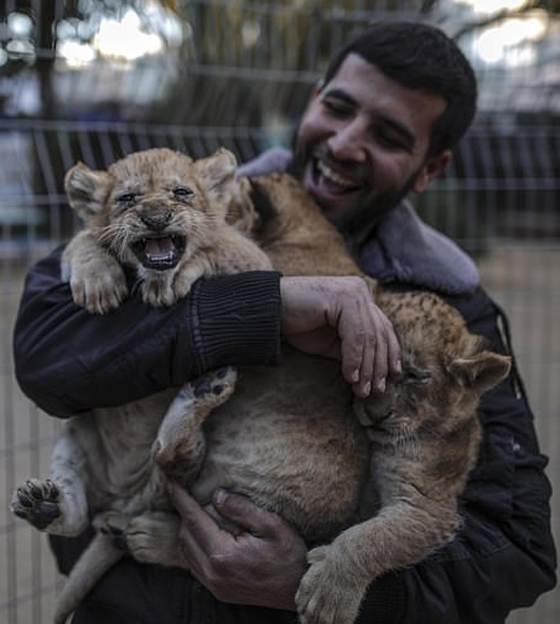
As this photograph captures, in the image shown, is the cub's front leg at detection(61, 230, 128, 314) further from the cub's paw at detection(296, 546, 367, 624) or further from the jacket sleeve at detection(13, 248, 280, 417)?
the cub's paw at detection(296, 546, 367, 624)

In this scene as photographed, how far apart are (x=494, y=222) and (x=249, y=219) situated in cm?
534

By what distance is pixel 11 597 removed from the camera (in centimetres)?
541

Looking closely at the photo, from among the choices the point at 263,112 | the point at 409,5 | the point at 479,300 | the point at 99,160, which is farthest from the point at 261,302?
the point at 409,5

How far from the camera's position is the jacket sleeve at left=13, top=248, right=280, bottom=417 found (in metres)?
2.58

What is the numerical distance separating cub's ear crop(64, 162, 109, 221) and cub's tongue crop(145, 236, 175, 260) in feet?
1.14

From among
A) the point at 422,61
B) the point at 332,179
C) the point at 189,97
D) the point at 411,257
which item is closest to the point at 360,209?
the point at 332,179

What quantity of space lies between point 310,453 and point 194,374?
1.45 feet

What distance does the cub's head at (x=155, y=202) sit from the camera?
2570 mm

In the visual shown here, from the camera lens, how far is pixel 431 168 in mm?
3842

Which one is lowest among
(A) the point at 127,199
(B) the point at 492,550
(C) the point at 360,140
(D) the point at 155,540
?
(B) the point at 492,550

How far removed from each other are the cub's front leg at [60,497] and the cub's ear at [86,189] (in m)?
A: 0.77

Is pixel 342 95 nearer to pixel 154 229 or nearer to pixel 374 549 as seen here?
pixel 154 229

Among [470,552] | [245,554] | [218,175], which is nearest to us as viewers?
[245,554]

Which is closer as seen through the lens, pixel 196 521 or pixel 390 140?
pixel 196 521
